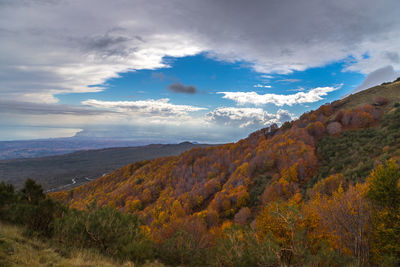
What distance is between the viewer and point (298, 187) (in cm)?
4572

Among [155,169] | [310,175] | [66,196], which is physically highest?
[310,175]

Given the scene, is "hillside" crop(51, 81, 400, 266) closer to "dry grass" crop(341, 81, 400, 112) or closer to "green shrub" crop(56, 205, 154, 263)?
"dry grass" crop(341, 81, 400, 112)

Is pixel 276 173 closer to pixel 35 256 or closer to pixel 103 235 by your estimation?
pixel 103 235

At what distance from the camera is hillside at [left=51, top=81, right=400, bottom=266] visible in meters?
15.6

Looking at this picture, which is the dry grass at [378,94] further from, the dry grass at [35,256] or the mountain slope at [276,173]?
the dry grass at [35,256]

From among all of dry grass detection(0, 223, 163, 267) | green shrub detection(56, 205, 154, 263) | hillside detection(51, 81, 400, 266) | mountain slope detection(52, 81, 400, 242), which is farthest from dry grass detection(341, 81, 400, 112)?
dry grass detection(0, 223, 163, 267)

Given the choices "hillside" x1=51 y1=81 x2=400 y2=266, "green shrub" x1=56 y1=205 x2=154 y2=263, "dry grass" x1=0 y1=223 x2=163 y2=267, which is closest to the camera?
"dry grass" x1=0 y1=223 x2=163 y2=267

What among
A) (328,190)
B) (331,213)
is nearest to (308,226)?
(331,213)

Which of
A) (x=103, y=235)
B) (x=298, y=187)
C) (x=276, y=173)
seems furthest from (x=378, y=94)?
(x=103, y=235)

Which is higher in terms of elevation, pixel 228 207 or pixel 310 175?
pixel 310 175

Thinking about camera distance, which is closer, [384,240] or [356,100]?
[384,240]

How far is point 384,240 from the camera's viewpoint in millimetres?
14430

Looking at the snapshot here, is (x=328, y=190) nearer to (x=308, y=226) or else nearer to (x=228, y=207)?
(x=308, y=226)

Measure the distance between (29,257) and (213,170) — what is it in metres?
93.5
